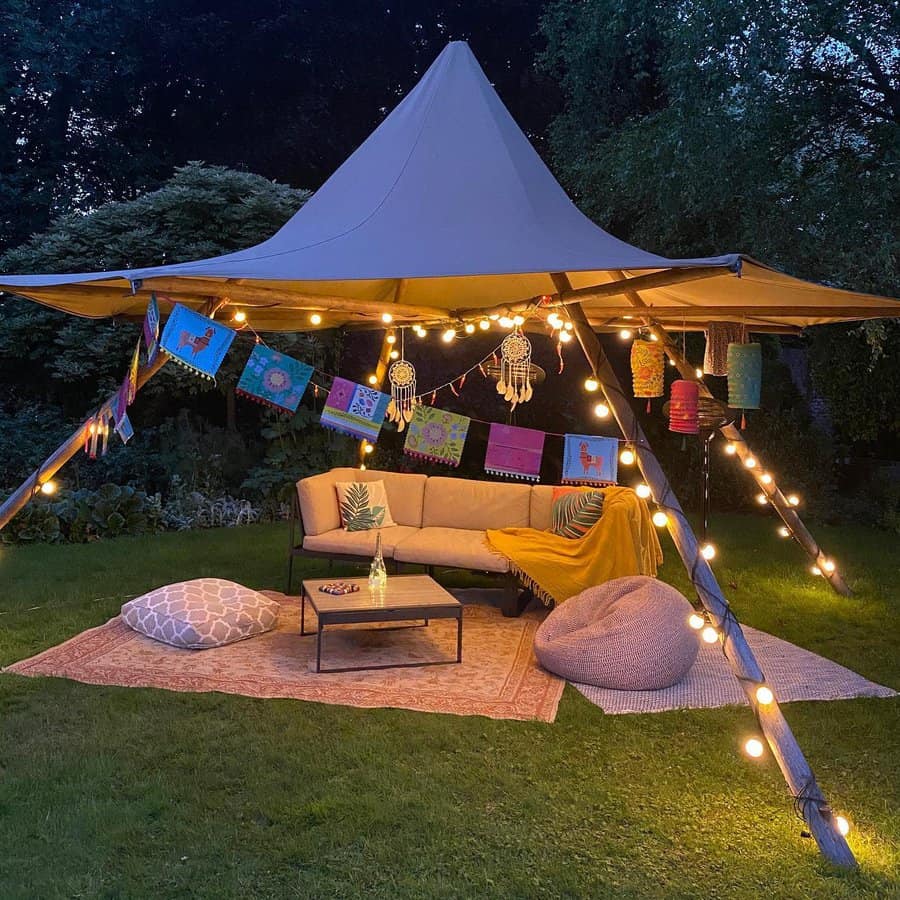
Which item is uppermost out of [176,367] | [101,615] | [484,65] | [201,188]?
[484,65]

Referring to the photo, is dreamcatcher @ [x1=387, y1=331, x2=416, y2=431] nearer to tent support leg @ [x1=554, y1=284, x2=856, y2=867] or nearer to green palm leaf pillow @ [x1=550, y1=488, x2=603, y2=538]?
green palm leaf pillow @ [x1=550, y1=488, x2=603, y2=538]

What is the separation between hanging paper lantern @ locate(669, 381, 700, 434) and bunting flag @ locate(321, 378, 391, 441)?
176 cm

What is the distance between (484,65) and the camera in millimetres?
13492

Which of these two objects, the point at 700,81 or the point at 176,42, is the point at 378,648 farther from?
the point at 176,42

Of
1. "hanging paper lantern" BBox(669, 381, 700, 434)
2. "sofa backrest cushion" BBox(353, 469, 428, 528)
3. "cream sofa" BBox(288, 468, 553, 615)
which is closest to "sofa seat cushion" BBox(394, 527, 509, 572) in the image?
"cream sofa" BBox(288, 468, 553, 615)

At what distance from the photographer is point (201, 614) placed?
4918 mm

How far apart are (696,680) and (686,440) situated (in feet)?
21.5

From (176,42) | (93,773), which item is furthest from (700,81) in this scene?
(176,42)

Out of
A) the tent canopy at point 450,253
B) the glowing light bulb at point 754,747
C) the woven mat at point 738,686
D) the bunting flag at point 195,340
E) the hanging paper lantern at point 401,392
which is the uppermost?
the tent canopy at point 450,253

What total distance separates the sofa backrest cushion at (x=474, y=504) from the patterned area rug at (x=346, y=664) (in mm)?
1177

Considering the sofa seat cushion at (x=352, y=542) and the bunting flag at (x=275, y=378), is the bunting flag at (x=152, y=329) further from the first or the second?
the sofa seat cushion at (x=352, y=542)

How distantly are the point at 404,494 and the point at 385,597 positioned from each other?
2.13 m

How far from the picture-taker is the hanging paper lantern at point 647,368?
5.57m

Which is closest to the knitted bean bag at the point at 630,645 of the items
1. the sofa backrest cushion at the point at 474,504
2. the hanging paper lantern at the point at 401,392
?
the sofa backrest cushion at the point at 474,504
